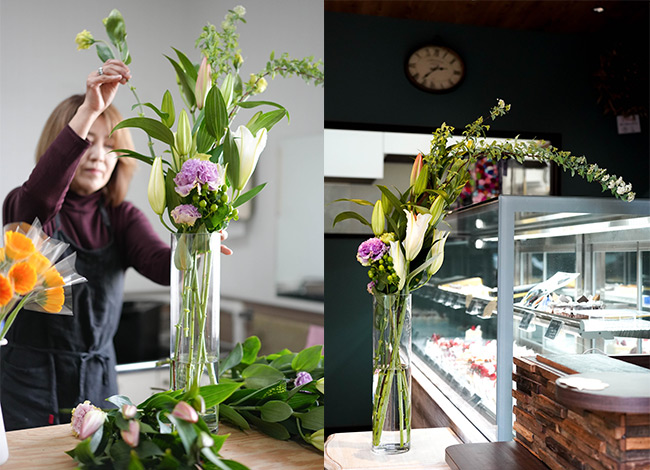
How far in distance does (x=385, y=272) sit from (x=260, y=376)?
393 millimetres

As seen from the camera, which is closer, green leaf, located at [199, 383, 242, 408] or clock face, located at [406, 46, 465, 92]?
green leaf, located at [199, 383, 242, 408]

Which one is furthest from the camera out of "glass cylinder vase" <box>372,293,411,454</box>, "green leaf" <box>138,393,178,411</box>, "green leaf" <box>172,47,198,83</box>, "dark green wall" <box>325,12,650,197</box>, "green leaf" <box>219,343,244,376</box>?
"dark green wall" <box>325,12,650,197</box>

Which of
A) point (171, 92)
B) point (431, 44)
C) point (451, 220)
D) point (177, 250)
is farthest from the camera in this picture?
point (431, 44)

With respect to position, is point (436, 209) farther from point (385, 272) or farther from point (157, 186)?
point (157, 186)

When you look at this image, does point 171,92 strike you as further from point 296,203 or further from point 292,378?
point 292,378

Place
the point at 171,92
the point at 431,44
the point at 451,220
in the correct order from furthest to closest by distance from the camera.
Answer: the point at 431,44 → the point at 451,220 → the point at 171,92

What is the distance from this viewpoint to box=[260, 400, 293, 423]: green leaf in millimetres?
911

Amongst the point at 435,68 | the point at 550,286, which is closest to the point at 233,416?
the point at 550,286

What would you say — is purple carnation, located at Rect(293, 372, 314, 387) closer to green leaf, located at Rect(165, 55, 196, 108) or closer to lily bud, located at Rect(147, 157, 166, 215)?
lily bud, located at Rect(147, 157, 166, 215)

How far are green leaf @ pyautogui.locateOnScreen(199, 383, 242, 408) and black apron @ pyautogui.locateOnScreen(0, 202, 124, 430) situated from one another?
251 mm

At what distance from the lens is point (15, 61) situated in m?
0.88

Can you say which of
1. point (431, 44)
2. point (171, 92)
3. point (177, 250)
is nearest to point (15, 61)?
point (171, 92)

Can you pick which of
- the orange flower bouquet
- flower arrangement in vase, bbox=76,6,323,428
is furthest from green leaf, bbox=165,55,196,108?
the orange flower bouquet

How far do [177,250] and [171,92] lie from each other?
31cm
